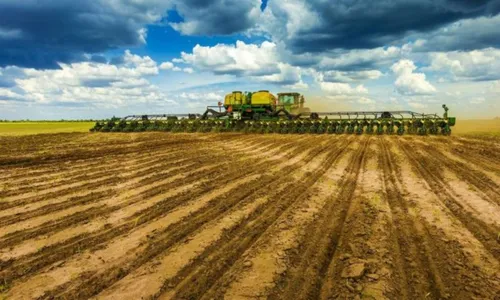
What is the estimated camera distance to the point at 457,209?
21.3ft

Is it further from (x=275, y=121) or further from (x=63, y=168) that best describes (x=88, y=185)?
(x=275, y=121)

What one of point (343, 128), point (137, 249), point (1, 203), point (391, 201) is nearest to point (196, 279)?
point (137, 249)

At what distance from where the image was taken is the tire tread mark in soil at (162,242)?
3730mm

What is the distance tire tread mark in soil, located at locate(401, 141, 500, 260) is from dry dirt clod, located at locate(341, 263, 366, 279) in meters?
1.90

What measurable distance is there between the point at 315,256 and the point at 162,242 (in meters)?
2.21

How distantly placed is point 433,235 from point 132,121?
1239 inches

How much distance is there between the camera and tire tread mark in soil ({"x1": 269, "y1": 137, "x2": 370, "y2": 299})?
359 centimetres

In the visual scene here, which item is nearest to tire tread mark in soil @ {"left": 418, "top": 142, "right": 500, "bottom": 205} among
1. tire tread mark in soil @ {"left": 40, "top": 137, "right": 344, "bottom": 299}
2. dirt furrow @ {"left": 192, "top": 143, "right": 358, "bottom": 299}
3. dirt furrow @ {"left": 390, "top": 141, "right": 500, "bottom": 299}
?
dirt furrow @ {"left": 390, "top": 141, "right": 500, "bottom": 299}

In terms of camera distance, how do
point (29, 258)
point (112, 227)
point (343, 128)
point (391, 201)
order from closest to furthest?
point (29, 258) → point (112, 227) → point (391, 201) → point (343, 128)

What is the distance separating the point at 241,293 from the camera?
141 inches

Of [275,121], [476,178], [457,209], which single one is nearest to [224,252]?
[457,209]

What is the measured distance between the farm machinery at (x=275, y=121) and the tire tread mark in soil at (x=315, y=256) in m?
20.2

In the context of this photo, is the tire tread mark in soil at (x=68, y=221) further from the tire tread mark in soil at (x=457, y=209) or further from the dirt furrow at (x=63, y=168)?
the tire tread mark in soil at (x=457, y=209)

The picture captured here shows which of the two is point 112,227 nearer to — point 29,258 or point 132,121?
point 29,258
